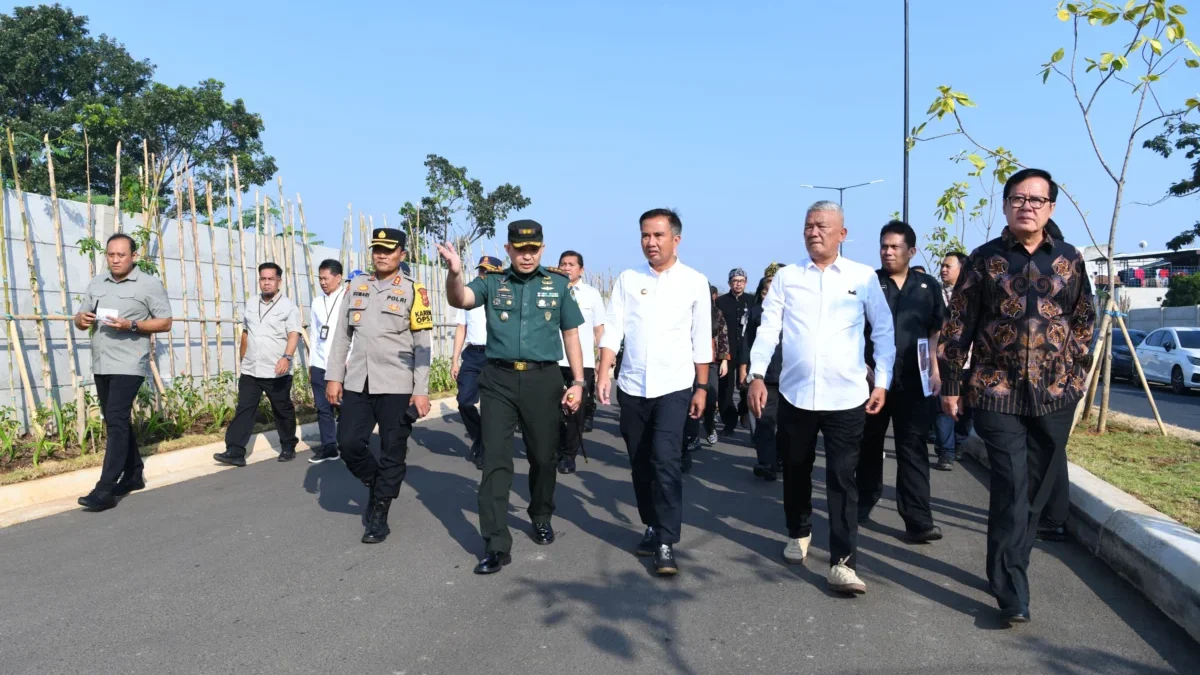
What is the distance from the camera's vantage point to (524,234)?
488cm

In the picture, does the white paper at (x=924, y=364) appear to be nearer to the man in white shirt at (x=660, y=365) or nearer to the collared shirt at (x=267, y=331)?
the man in white shirt at (x=660, y=365)

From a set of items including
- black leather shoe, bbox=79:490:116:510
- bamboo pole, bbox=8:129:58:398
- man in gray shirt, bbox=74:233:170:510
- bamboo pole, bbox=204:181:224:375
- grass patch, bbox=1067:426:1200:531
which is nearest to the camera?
grass patch, bbox=1067:426:1200:531

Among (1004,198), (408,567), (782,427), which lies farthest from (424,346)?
(1004,198)

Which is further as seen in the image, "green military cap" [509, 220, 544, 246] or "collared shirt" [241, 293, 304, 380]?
"collared shirt" [241, 293, 304, 380]

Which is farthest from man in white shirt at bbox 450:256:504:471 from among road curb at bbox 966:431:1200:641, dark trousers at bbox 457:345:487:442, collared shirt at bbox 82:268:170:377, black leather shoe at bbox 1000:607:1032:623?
black leather shoe at bbox 1000:607:1032:623

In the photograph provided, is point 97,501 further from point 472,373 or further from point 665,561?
point 665,561

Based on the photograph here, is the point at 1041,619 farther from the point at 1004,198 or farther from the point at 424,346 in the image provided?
the point at 424,346

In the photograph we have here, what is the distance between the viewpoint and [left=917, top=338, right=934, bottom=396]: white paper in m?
5.13

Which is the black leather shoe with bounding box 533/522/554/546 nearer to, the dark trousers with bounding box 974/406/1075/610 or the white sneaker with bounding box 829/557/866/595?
the white sneaker with bounding box 829/557/866/595

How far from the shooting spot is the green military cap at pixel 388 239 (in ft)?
17.5

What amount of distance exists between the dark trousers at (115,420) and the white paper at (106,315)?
416 millimetres

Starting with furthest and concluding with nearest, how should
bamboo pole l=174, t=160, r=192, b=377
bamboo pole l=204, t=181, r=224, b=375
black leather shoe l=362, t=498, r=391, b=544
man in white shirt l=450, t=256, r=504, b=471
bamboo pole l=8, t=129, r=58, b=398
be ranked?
bamboo pole l=204, t=181, r=224, b=375 → bamboo pole l=174, t=160, r=192, b=377 → man in white shirt l=450, t=256, r=504, b=471 → bamboo pole l=8, t=129, r=58, b=398 → black leather shoe l=362, t=498, r=391, b=544

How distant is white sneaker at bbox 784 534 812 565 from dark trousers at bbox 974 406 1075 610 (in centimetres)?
111

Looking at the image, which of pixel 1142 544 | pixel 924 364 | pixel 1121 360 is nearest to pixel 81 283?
pixel 924 364
